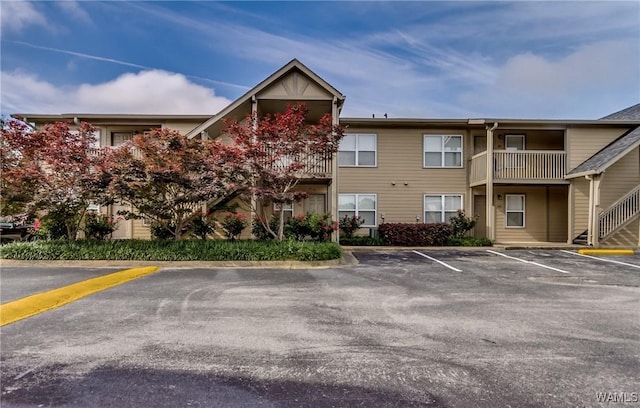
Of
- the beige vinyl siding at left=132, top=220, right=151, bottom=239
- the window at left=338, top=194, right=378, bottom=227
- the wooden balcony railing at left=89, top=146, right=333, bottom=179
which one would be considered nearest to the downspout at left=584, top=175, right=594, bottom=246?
the window at left=338, top=194, right=378, bottom=227

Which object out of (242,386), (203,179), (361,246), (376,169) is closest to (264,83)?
(203,179)

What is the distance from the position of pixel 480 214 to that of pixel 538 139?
4.74m

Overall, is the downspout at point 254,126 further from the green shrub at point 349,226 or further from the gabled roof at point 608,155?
the gabled roof at point 608,155

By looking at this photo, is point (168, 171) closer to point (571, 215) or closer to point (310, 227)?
point (310, 227)

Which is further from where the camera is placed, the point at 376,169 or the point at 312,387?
the point at 376,169

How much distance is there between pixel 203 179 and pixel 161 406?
809 centimetres

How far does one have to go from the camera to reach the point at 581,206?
602 inches

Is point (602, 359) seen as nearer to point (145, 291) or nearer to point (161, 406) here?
point (161, 406)

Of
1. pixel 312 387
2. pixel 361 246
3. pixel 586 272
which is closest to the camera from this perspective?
pixel 312 387

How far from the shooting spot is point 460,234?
49.9 feet

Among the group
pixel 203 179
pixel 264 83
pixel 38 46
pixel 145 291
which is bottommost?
pixel 145 291

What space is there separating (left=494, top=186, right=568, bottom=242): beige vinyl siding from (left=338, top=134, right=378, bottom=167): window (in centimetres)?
624

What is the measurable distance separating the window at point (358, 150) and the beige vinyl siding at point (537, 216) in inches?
246

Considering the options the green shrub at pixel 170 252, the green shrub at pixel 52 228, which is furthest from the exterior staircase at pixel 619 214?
the green shrub at pixel 52 228
